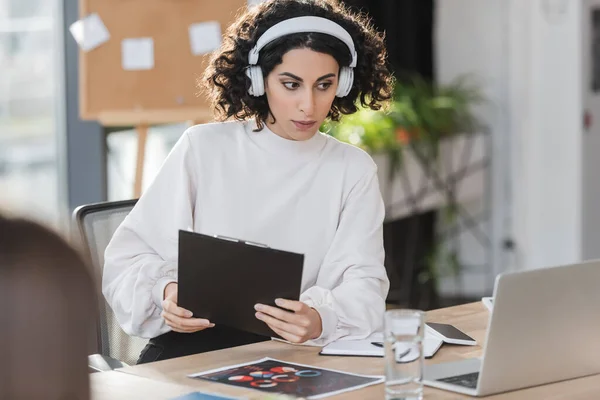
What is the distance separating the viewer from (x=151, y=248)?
194 centimetres

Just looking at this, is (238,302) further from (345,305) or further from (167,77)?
(167,77)

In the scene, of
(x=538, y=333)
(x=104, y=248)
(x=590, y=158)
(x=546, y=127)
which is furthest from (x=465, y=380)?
(x=590, y=158)

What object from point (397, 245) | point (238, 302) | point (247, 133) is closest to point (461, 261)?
point (397, 245)

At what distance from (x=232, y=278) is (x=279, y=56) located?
0.53 meters

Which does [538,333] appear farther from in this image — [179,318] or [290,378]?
[179,318]

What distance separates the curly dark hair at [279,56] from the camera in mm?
1909

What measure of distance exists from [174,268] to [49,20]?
7.69 feet

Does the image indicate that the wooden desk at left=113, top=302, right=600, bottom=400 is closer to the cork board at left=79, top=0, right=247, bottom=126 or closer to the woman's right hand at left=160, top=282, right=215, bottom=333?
the woman's right hand at left=160, top=282, right=215, bottom=333

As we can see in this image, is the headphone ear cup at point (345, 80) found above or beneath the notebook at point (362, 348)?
above

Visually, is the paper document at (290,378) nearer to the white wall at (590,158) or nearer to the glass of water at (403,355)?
the glass of water at (403,355)

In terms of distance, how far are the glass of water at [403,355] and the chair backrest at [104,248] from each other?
87cm

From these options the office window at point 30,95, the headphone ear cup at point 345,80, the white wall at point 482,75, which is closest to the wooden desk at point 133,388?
the headphone ear cup at point 345,80

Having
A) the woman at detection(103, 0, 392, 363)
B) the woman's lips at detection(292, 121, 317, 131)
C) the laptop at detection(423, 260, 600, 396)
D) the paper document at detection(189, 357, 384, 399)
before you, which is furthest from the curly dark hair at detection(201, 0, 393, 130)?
the laptop at detection(423, 260, 600, 396)

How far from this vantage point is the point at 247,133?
204cm
